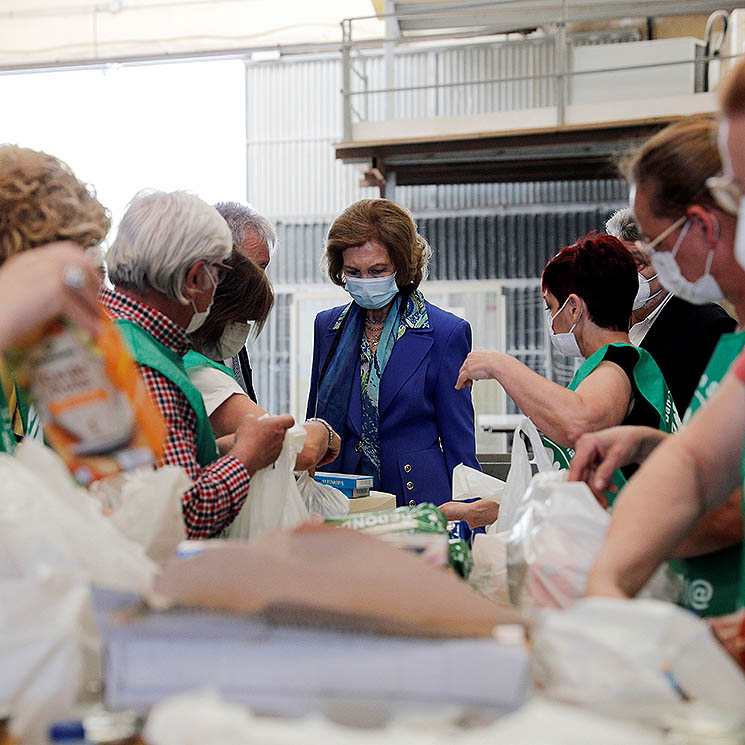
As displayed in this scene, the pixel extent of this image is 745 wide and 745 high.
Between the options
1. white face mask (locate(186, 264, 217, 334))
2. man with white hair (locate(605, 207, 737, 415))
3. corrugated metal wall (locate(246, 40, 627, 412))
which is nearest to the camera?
white face mask (locate(186, 264, 217, 334))

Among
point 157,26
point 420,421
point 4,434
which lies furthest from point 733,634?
point 157,26

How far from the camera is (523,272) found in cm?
852

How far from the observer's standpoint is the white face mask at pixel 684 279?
1.38 metres

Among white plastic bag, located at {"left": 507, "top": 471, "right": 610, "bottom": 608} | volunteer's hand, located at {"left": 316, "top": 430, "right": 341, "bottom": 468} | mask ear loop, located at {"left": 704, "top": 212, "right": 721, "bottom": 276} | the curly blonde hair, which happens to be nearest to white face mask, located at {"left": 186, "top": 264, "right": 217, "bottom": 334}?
the curly blonde hair

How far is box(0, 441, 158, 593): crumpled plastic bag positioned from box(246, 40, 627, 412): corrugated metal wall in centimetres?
737

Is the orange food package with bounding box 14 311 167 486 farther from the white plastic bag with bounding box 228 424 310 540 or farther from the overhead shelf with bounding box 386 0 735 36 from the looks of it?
the overhead shelf with bounding box 386 0 735 36

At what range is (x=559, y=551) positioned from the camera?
1151 mm

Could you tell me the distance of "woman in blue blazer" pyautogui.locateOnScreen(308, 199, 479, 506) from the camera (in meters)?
2.83

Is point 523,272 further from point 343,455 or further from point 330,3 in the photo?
point 343,455

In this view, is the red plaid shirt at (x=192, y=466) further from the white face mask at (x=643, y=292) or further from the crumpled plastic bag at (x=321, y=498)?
the white face mask at (x=643, y=292)

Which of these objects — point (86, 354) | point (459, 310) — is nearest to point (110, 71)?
point (459, 310)

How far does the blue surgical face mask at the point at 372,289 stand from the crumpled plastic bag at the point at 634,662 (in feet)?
7.30

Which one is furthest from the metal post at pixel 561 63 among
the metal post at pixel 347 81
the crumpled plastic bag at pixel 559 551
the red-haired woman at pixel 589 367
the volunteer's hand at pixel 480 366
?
the crumpled plastic bag at pixel 559 551

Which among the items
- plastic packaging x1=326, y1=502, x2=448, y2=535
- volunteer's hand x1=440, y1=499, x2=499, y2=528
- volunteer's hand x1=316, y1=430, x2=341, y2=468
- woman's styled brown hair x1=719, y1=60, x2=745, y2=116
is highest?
woman's styled brown hair x1=719, y1=60, x2=745, y2=116
